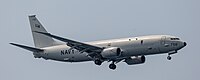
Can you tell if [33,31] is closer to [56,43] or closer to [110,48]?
[56,43]

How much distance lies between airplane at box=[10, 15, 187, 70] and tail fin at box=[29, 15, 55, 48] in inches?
18.1

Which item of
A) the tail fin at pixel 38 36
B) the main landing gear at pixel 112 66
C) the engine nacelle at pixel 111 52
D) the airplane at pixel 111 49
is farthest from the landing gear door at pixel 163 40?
the tail fin at pixel 38 36

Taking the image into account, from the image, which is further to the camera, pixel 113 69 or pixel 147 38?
pixel 113 69

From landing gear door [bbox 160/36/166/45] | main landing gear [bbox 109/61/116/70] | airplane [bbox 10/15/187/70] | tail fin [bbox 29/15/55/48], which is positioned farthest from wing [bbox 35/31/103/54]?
tail fin [bbox 29/15/55/48]

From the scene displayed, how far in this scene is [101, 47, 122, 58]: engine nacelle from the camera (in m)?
96.7

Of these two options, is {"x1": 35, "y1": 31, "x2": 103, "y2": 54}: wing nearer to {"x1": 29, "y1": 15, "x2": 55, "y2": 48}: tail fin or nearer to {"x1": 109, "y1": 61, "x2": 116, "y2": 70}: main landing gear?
{"x1": 109, "y1": 61, "x2": 116, "y2": 70}: main landing gear

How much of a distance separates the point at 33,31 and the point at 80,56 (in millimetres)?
12335

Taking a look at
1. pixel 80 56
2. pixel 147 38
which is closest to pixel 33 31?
pixel 80 56

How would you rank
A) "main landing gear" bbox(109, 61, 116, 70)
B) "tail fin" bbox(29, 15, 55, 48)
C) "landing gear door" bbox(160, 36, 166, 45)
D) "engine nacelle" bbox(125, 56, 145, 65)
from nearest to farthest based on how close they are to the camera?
1. "landing gear door" bbox(160, 36, 166, 45)
2. "engine nacelle" bbox(125, 56, 145, 65)
3. "main landing gear" bbox(109, 61, 116, 70)
4. "tail fin" bbox(29, 15, 55, 48)

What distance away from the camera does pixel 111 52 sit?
318 ft

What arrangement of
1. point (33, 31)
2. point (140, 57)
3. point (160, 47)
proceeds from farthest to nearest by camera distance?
point (33, 31)
point (140, 57)
point (160, 47)

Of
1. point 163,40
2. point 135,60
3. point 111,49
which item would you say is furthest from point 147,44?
point 135,60

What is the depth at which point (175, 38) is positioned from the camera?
320 feet

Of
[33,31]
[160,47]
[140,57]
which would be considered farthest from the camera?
[33,31]
